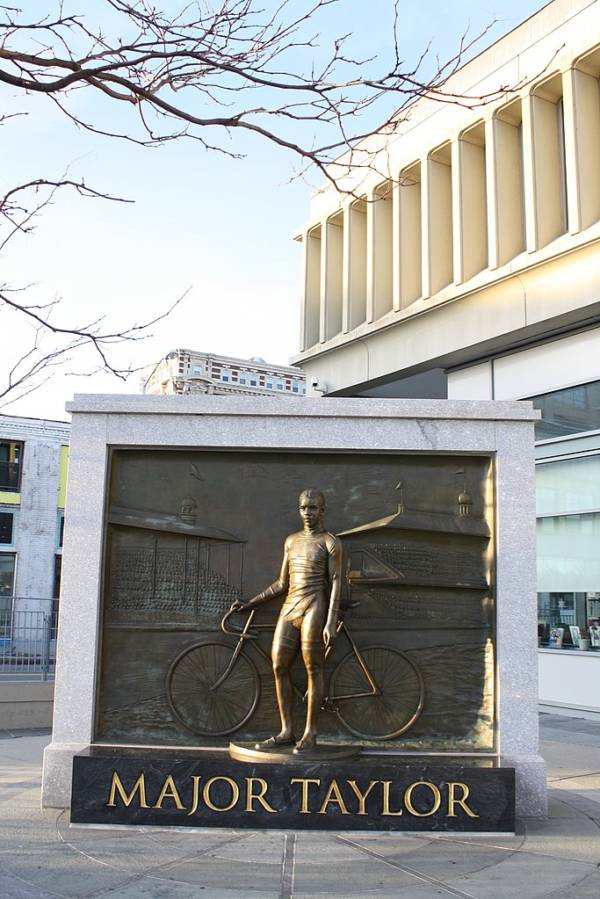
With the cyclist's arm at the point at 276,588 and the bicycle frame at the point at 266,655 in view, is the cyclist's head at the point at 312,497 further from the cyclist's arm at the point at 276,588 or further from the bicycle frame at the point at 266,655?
the bicycle frame at the point at 266,655

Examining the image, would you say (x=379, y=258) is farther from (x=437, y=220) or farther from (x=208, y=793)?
(x=208, y=793)

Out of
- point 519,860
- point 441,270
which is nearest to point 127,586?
point 519,860

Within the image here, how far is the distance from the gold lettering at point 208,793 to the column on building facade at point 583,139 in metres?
11.1

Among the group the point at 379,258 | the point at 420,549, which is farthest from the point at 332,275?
the point at 420,549

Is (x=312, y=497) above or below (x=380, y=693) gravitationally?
above

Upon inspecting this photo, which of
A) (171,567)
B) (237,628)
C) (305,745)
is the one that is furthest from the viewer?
(171,567)

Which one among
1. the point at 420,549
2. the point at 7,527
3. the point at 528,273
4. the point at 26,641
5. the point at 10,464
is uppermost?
the point at 528,273

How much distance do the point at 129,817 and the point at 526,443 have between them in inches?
181

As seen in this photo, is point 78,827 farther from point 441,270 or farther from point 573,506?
point 441,270

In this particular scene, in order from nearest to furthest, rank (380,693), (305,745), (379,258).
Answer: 1. (305,745)
2. (380,693)
3. (379,258)

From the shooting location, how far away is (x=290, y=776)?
664cm

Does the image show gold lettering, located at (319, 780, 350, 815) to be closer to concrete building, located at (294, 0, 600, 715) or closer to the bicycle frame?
the bicycle frame

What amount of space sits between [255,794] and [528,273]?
11.5 m

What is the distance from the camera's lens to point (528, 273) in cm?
1545
